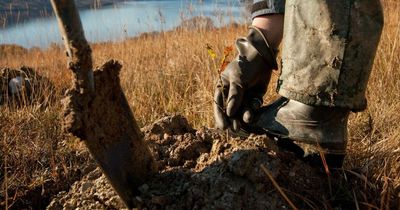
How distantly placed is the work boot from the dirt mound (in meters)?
0.09

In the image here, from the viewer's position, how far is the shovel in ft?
3.81

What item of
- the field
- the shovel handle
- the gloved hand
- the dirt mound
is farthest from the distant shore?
the shovel handle

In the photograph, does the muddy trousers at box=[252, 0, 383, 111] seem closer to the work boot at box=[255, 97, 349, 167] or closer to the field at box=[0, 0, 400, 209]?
the work boot at box=[255, 97, 349, 167]

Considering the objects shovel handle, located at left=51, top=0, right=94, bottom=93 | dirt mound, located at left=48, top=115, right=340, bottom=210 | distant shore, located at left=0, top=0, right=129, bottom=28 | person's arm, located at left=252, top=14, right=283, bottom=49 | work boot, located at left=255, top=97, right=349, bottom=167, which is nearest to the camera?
shovel handle, located at left=51, top=0, right=94, bottom=93

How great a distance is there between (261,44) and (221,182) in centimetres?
67

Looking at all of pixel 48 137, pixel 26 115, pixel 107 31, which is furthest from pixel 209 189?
pixel 107 31

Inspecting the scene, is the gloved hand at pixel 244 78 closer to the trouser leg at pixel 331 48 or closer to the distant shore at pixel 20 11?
the trouser leg at pixel 331 48

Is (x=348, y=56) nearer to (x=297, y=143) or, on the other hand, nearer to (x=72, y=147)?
(x=297, y=143)

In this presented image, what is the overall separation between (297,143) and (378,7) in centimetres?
54

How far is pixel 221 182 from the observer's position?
4.55 ft

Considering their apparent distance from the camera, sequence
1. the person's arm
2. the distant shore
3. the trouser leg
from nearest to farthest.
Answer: the trouser leg → the person's arm → the distant shore

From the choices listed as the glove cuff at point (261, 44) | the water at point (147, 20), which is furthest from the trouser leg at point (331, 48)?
the water at point (147, 20)

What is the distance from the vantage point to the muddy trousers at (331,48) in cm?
150

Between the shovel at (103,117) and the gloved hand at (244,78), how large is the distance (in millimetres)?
510
